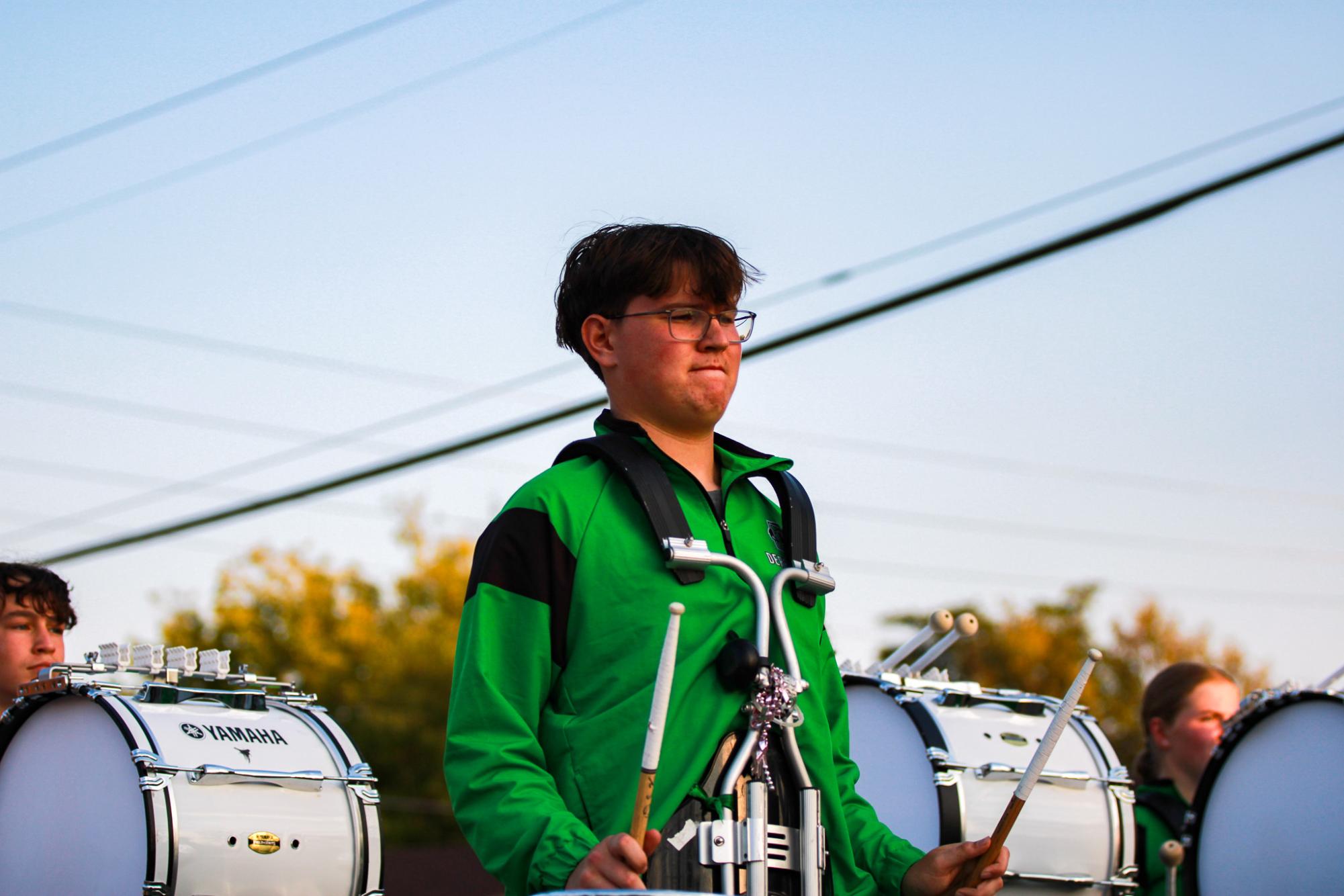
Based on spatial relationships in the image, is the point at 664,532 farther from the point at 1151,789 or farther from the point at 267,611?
the point at 267,611

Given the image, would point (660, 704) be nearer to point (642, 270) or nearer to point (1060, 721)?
point (1060, 721)

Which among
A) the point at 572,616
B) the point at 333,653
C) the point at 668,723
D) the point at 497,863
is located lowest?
the point at 497,863

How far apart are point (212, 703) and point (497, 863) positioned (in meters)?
3.09

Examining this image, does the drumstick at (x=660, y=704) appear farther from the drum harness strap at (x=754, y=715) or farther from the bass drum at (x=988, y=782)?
the bass drum at (x=988, y=782)

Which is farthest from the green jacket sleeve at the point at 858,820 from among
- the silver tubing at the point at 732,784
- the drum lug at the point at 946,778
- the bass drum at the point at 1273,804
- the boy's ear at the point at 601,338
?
the bass drum at the point at 1273,804

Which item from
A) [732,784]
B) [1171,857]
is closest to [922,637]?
[1171,857]

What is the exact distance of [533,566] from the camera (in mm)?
2664

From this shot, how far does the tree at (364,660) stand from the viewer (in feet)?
85.2

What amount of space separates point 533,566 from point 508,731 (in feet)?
0.95

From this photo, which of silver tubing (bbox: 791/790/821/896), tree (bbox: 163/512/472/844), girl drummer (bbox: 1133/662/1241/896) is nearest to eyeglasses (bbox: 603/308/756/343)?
silver tubing (bbox: 791/790/821/896)

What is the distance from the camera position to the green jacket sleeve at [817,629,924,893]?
2.77 meters

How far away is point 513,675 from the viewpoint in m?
2.62

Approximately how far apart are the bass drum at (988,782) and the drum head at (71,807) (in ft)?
7.67

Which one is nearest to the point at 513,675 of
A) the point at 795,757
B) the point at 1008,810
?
the point at 795,757
